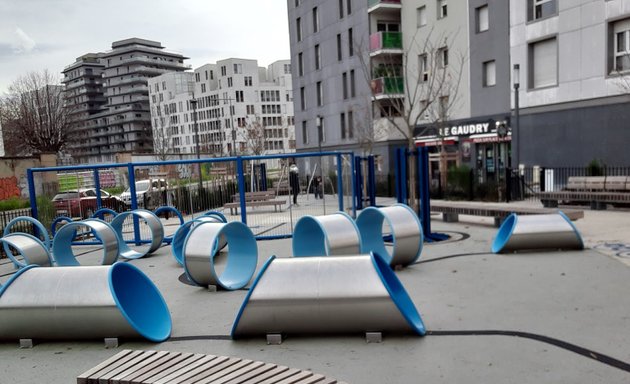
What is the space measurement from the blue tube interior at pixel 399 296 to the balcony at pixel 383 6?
102ft

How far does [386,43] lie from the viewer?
34125 millimetres

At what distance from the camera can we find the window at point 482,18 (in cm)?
2750

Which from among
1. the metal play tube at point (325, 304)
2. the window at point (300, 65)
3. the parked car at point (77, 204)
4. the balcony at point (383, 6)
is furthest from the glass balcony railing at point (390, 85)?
the metal play tube at point (325, 304)

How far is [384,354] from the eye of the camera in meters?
4.90

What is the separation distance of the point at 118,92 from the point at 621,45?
124 meters

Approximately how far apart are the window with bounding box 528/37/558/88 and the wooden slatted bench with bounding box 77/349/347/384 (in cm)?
2214

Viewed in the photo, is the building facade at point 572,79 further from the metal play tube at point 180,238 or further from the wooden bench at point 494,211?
the metal play tube at point 180,238

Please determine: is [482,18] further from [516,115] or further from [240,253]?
[240,253]

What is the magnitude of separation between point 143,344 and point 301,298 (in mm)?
1974

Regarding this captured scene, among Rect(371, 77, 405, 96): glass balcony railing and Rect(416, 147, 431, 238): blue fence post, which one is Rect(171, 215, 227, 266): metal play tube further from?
Rect(371, 77, 405, 96): glass balcony railing

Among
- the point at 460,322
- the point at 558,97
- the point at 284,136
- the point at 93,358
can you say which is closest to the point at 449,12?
the point at 558,97

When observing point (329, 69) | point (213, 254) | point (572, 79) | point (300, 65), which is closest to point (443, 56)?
point (572, 79)

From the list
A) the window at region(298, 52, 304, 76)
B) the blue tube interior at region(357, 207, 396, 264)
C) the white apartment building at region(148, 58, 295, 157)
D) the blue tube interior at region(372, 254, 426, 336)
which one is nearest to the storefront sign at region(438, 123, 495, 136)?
the window at region(298, 52, 304, 76)

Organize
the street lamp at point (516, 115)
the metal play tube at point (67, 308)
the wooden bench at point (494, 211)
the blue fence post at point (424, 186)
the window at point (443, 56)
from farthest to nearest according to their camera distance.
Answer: the window at point (443, 56) < the street lamp at point (516, 115) < the wooden bench at point (494, 211) < the blue fence post at point (424, 186) < the metal play tube at point (67, 308)
